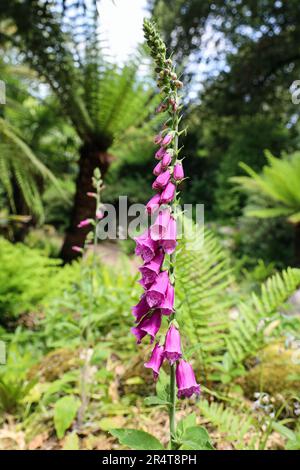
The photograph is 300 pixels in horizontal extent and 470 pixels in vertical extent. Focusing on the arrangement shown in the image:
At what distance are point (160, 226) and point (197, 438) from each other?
1.50 ft

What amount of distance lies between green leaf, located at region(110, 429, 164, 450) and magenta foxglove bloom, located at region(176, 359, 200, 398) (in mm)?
129

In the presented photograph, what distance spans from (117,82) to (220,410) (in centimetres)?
304

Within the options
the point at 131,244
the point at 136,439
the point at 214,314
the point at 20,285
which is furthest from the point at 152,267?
the point at 131,244

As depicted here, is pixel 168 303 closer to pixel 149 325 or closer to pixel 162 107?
pixel 149 325

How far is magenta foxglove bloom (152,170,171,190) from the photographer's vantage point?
2.68 feet

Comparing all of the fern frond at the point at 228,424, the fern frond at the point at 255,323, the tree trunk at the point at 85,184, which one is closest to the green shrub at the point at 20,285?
the tree trunk at the point at 85,184

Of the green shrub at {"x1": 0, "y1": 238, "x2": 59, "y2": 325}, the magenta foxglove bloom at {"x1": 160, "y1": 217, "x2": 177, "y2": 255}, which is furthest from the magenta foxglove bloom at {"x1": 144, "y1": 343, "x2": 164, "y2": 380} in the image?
the green shrub at {"x1": 0, "y1": 238, "x2": 59, "y2": 325}

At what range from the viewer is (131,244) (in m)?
6.45

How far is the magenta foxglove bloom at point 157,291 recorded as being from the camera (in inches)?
31.2

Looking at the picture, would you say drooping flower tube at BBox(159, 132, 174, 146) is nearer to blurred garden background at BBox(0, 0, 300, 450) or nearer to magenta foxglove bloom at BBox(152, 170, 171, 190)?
magenta foxglove bloom at BBox(152, 170, 171, 190)

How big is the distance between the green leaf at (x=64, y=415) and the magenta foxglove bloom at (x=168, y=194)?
1023mm
